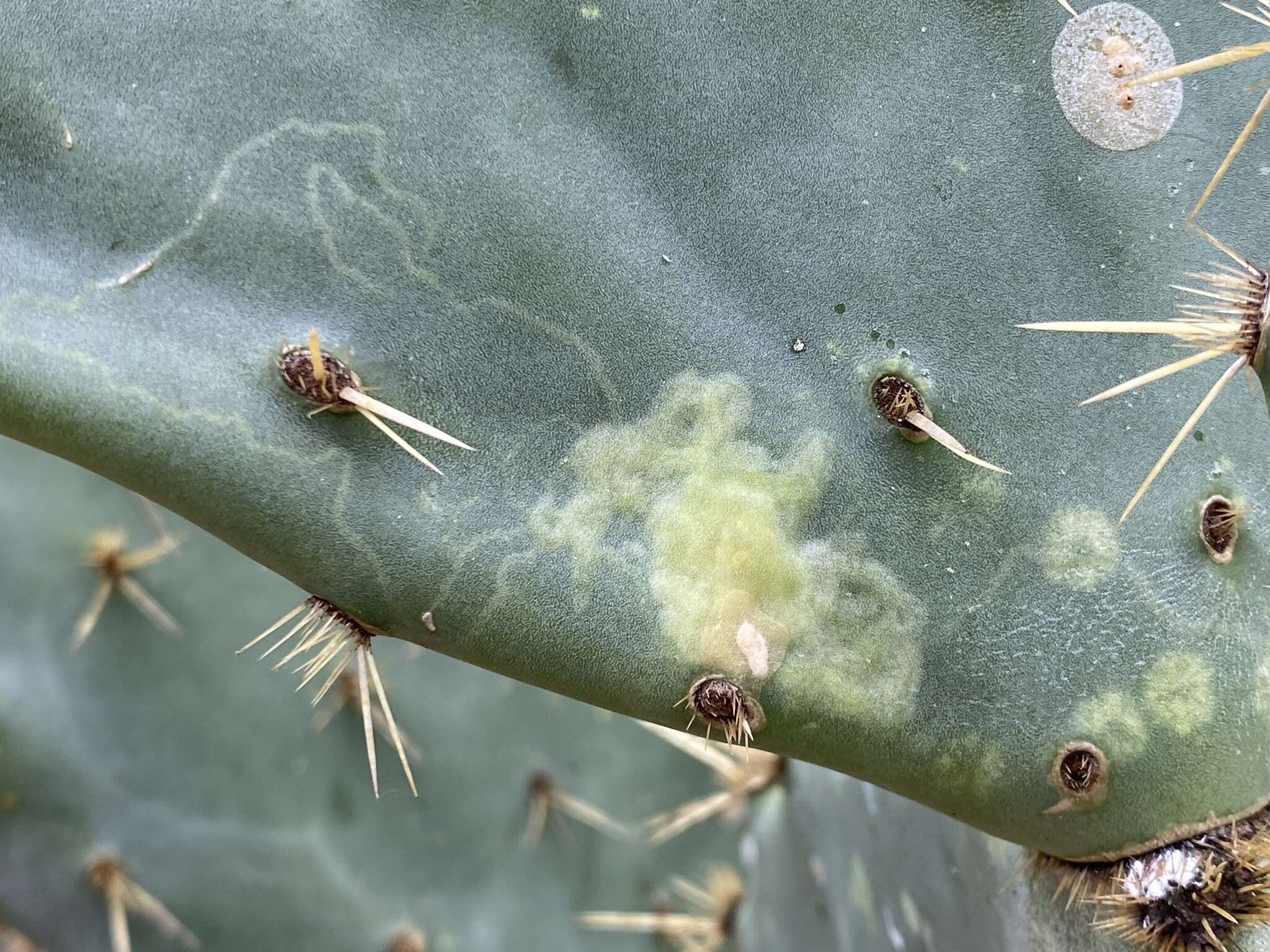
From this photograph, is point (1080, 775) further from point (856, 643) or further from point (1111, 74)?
point (1111, 74)

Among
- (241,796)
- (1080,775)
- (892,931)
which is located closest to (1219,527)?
(1080,775)

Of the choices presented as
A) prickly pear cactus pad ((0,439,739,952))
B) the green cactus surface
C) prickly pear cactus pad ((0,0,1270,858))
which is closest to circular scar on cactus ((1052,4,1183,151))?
prickly pear cactus pad ((0,0,1270,858))

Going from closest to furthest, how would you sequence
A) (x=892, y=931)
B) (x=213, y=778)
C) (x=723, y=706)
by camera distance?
(x=723, y=706) → (x=892, y=931) → (x=213, y=778)

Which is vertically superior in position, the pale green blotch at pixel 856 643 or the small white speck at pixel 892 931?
the pale green blotch at pixel 856 643

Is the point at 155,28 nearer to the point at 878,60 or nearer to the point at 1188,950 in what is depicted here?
the point at 878,60

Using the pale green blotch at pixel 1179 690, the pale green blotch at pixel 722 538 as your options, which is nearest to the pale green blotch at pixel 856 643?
the pale green blotch at pixel 722 538

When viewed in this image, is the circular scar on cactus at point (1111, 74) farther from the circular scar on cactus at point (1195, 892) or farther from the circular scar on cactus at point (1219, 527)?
the circular scar on cactus at point (1195, 892)

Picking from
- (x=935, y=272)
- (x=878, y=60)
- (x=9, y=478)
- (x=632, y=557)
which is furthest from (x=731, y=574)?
(x=9, y=478)
